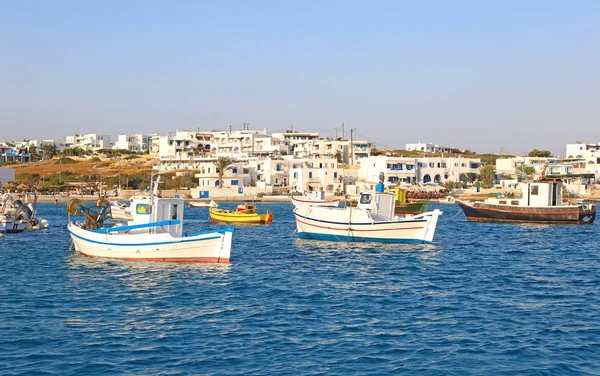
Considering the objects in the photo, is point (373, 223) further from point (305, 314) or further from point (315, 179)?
point (315, 179)

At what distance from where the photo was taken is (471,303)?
945 inches

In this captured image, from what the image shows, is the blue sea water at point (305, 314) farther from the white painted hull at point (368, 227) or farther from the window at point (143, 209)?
the white painted hull at point (368, 227)

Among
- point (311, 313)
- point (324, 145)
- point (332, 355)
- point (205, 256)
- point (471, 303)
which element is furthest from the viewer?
point (324, 145)

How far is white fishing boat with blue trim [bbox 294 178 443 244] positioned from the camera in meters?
42.4

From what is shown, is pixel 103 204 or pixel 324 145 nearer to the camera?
pixel 103 204

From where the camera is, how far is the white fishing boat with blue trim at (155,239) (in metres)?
32.0

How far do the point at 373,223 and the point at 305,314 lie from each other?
21.3m

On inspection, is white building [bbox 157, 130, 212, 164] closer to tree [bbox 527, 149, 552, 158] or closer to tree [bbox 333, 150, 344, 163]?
tree [bbox 333, 150, 344, 163]

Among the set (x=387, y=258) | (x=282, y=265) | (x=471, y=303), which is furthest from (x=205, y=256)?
(x=471, y=303)

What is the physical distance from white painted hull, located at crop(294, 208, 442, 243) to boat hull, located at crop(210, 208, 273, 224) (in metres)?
18.6

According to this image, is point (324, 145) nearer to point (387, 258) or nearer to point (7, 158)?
point (7, 158)

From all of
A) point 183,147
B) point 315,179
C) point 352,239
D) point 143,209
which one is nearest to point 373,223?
point 352,239

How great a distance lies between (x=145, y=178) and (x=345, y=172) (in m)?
43.4

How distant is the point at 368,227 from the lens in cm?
4284
